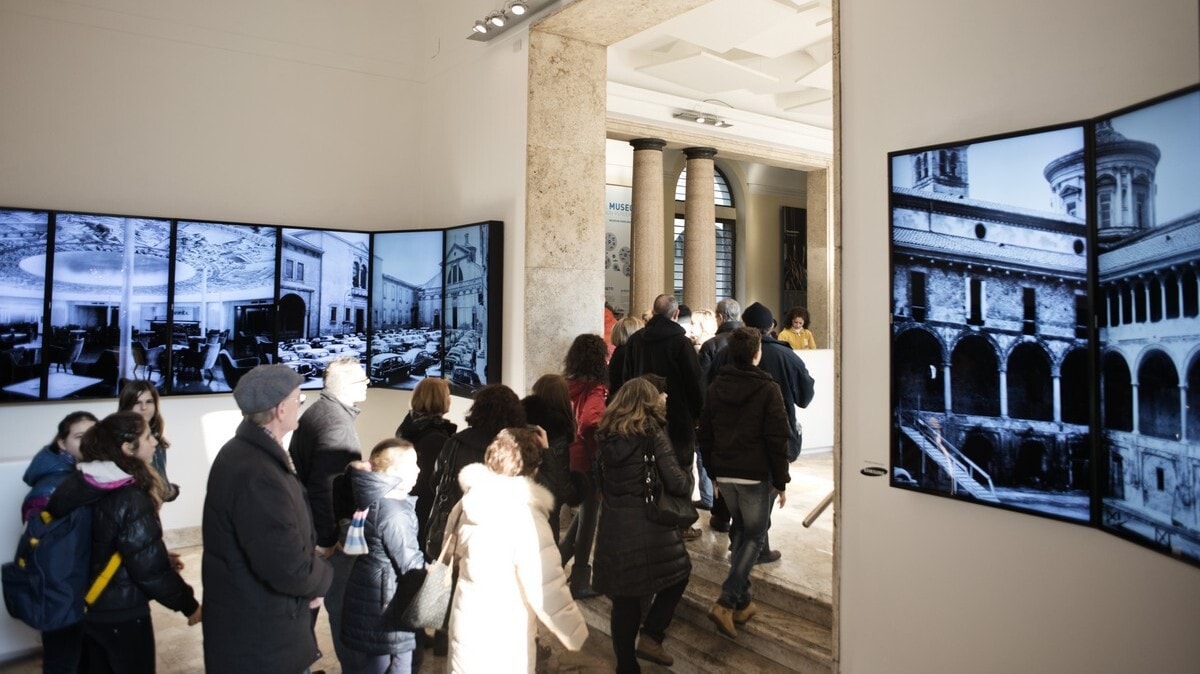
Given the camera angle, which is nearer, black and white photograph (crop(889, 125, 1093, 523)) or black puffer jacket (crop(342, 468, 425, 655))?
black and white photograph (crop(889, 125, 1093, 523))

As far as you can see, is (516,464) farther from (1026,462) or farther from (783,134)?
(783,134)

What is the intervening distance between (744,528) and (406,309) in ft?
14.5

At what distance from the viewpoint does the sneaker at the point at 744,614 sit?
15.7 ft

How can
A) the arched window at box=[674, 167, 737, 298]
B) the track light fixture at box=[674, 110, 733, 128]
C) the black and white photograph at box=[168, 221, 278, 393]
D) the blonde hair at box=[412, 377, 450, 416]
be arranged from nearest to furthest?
the blonde hair at box=[412, 377, 450, 416], the black and white photograph at box=[168, 221, 278, 393], the track light fixture at box=[674, 110, 733, 128], the arched window at box=[674, 167, 737, 298]

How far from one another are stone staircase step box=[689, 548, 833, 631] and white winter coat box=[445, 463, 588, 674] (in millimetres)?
1989

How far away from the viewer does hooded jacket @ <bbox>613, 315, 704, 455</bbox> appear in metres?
5.46

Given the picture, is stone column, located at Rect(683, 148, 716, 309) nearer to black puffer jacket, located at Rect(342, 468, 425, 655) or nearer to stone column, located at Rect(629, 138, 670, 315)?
stone column, located at Rect(629, 138, 670, 315)

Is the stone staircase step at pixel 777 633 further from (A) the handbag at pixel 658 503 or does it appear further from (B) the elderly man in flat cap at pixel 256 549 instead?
(B) the elderly man in flat cap at pixel 256 549

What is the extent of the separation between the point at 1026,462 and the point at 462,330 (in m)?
5.20

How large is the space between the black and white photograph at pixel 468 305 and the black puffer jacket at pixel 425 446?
237cm

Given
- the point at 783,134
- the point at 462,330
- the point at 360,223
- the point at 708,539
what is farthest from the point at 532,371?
the point at 783,134

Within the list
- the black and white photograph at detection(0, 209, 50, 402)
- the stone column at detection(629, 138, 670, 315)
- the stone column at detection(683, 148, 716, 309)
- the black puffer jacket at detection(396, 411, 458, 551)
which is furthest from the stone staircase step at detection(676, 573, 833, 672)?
the stone column at detection(683, 148, 716, 309)

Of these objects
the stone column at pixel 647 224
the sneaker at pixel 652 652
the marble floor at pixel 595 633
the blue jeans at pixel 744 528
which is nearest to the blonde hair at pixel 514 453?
the blue jeans at pixel 744 528

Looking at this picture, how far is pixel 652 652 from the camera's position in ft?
15.4
